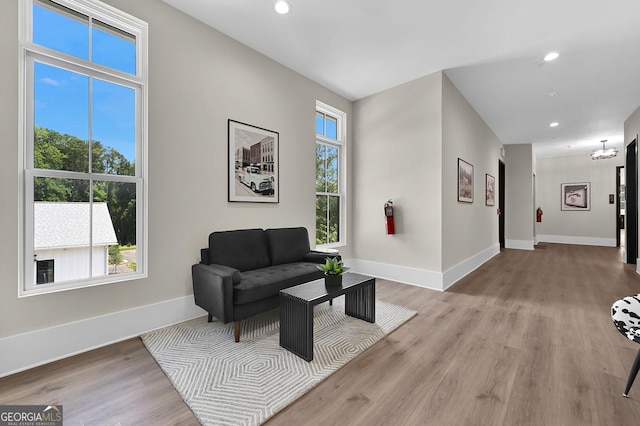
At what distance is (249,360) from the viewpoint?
2.08 m

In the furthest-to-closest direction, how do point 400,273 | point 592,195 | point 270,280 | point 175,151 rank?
1. point 592,195
2. point 400,273
3. point 175,151
4. point 270,280

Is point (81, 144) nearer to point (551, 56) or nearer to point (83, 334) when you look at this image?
point (83, 334)

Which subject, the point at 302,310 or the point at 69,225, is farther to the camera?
the point at 69,225

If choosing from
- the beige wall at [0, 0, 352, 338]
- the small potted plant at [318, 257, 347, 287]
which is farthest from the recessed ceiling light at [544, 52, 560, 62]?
the small potted plant at [318, 257, 347, 287]

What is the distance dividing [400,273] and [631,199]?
5.18 m

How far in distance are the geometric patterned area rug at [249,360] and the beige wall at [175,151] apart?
55cm

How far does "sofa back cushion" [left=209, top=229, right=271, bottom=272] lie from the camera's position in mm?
2816

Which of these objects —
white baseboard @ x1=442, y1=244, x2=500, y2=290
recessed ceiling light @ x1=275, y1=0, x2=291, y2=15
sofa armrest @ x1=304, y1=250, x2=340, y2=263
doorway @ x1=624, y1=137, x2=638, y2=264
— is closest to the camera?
recessed ceiling light @ x1=275, y1=0, x2=291, y2=15

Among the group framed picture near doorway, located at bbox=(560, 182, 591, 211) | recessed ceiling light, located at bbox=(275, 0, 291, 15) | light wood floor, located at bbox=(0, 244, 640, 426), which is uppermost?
recessed ceiling light, located at bbox=(275, 0, 291, 15)

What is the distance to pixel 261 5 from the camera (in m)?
2.71

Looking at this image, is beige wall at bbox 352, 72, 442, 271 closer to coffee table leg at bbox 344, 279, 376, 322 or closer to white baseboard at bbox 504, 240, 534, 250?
coffee table leg at bbox 344, 279, 376, 322

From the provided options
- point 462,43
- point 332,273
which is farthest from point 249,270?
point 462,43

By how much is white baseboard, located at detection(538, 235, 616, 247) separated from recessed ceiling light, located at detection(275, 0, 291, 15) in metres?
10.9

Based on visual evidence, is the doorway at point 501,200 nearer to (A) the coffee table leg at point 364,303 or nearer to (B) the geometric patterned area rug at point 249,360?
(B) the geometric patterned area rug at point 249,360
